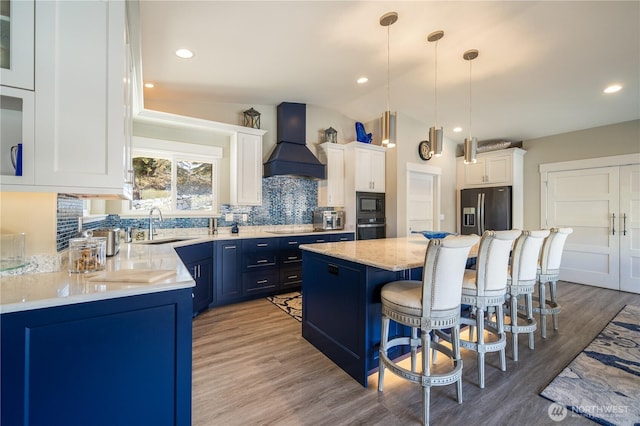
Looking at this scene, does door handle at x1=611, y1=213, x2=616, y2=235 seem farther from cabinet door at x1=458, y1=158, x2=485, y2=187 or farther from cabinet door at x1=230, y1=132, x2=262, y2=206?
cabinet door at x1=230, y1=132, x2=262, y2=206

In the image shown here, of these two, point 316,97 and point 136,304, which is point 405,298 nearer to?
point 136,304

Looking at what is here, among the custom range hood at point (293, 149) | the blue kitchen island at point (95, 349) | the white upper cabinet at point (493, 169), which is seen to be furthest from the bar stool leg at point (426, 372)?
the white upper cabinet at point (493, 169)

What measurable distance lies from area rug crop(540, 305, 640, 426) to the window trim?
415 centimetres

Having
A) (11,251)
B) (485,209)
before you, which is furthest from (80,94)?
(485,209)

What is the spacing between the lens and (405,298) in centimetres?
177

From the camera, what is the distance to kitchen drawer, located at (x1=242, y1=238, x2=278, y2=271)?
3.78m

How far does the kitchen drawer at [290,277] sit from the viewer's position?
4.07 metres

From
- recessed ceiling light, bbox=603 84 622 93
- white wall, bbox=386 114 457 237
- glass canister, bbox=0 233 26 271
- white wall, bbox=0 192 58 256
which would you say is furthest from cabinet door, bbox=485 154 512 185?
glass canister, bbox=0 233 26 271

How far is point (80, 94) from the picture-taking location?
51.4 inches

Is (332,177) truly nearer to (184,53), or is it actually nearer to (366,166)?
(366,166)

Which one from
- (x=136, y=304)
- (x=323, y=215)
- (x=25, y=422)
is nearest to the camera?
(x=25, y=422)

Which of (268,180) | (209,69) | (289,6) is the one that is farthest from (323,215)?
(289,6)

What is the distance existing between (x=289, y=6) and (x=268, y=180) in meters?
2.59

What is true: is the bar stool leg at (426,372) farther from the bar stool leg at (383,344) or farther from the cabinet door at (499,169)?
the cabinet door at (499,169)
